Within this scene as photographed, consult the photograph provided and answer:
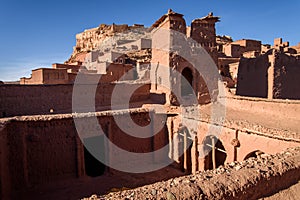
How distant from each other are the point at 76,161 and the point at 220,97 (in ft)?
29.1

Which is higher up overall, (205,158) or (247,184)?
(247,184)

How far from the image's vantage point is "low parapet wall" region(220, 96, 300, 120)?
9648mm

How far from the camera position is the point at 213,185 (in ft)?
12.2

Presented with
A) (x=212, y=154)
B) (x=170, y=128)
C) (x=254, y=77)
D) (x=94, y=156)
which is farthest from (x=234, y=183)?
(x=254, y=77)

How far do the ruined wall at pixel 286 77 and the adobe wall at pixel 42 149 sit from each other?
875 centimetres

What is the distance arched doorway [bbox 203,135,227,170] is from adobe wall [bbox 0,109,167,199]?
4.31 meters

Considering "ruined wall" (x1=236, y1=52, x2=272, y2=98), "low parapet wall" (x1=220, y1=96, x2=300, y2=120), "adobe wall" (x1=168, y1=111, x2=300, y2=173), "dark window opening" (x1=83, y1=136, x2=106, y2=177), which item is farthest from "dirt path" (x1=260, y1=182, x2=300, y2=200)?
"ruined wall" (x1=236, y1=52, x2=272, y2=98)

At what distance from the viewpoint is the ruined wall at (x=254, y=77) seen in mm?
12742

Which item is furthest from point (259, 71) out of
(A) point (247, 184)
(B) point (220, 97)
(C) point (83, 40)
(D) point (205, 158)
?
(C) point (83, 40)

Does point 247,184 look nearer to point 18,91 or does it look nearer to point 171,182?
point 171,182

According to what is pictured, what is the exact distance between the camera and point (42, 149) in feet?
31.1

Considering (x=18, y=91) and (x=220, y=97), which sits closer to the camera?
(x=18, y=91)

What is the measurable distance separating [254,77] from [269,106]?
11.2 feet

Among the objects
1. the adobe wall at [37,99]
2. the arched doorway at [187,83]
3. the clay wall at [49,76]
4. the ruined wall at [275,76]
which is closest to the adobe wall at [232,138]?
the arched doorway at [187,83]
